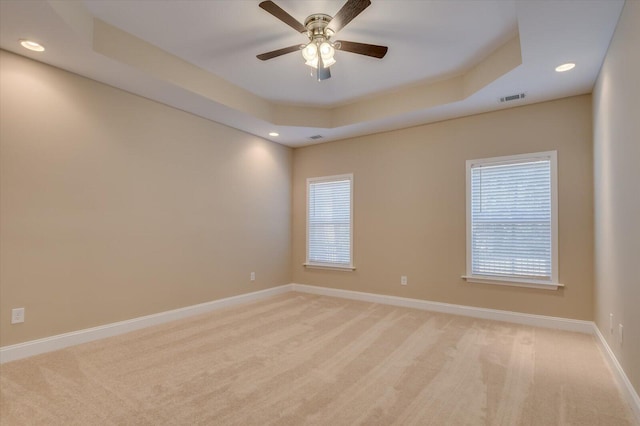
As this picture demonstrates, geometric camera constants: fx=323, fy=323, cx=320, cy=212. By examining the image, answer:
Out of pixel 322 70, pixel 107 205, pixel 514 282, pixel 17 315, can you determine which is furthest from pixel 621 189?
pixel 17 315

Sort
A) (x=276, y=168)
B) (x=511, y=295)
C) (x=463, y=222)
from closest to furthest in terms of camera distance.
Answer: (x=511, y=295)
(x=463, y=222)
(x=276, y=168)

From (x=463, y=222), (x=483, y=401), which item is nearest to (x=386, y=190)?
(x=463, y=222)

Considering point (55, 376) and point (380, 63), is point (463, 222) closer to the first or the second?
point (380, 63)

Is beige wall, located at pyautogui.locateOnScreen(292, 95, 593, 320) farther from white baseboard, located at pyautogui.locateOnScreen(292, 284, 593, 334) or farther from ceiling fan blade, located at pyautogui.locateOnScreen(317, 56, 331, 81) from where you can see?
ceiling fan blade, located at pyautogui.locateOnScreen(317, 56, 331, 81)

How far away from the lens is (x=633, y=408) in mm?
2092

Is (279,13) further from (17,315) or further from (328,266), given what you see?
(328,266)

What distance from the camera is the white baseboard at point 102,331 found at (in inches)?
113

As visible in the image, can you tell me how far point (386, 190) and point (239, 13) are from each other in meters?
3.22

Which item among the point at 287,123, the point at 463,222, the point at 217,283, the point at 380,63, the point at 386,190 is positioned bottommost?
the point at 217,283

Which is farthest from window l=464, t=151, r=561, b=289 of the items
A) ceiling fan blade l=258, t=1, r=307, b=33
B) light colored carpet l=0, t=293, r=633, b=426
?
ceiling fan blade l=258, t=1, r=307, b=33

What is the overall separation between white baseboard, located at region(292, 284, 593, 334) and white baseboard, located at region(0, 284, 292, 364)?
1662mm

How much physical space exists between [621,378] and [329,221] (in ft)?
13.4

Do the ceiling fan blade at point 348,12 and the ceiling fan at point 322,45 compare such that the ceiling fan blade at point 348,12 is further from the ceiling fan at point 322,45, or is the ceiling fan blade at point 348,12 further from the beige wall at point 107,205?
the beige wall at point 107,205

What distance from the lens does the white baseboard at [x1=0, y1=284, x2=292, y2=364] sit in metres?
2.86
